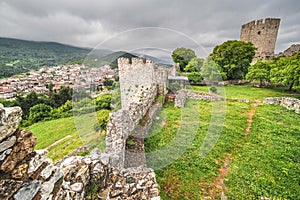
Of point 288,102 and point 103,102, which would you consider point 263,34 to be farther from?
point 103,102

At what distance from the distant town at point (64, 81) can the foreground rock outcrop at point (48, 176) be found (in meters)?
6.45

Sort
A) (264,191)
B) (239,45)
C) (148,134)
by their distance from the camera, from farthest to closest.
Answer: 1. (239,45)
2. (148,134)
3. (264,191)

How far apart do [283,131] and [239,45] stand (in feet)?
59.1

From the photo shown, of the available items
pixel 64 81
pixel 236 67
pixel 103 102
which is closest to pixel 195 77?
pixel 236 67

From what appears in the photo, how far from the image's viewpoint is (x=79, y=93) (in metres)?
8.47

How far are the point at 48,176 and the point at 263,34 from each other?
1615 inches

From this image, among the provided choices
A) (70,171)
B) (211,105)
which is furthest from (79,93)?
(211,105)

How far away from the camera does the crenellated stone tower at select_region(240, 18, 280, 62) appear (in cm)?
2949

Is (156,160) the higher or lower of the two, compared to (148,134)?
lower

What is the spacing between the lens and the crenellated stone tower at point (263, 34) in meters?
29.5

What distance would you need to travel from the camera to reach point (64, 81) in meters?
38.0

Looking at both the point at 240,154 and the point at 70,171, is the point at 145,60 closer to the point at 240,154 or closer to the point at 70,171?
the point at 240,154

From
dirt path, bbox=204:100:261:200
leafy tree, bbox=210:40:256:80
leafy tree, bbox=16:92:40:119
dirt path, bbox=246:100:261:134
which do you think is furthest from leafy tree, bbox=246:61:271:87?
leafy tree, bbox=16:92:40:119

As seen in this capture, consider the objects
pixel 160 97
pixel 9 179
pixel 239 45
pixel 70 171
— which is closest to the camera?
pixel 9 179
